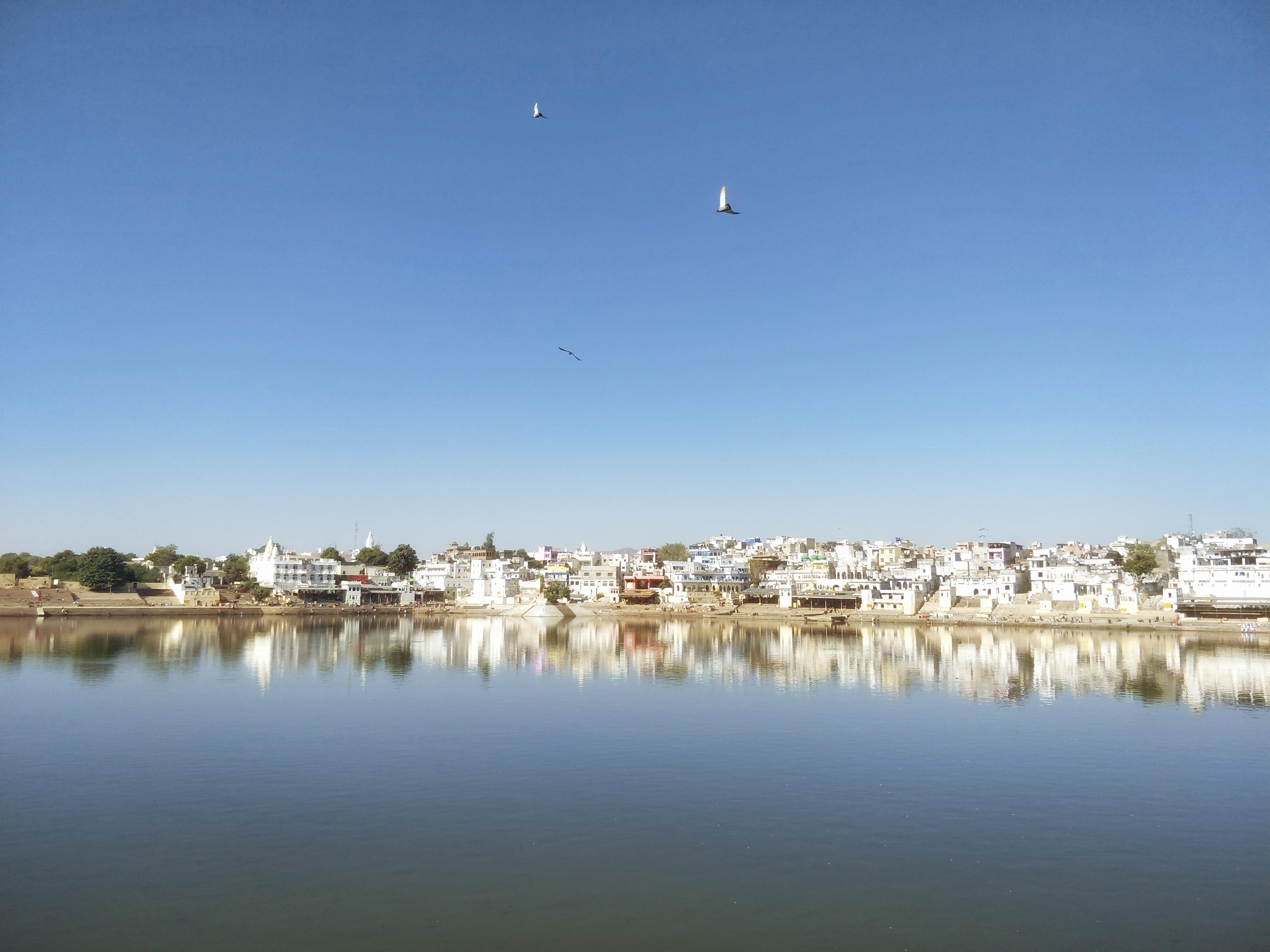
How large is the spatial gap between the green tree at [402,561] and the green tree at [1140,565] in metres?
59.8

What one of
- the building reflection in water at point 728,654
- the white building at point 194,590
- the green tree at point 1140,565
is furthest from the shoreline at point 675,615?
the green tree at point 1140,565

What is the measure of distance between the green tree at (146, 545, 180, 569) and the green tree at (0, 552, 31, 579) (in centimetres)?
1421

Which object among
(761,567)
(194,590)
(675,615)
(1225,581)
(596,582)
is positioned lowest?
(675,615)

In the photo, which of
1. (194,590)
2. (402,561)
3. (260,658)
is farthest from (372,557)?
(260,658)

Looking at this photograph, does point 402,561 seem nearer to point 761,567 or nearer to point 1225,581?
point 761,567

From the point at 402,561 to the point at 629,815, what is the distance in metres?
67.4

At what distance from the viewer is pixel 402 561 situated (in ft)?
244

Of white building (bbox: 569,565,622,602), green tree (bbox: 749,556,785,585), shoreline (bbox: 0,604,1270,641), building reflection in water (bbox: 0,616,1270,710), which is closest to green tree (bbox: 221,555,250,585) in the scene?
shoreline (bbox: 0,604,1270,641)

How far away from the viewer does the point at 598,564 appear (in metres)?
80.4

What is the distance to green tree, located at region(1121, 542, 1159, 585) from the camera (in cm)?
5559

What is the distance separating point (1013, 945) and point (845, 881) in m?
1.78

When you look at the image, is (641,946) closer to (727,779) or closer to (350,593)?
(727,779)

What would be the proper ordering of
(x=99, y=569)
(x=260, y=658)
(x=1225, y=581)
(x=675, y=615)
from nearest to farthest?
(x=260, y=658) → (x=1225, y=581) → (x=99, y=569) → (x=675, y=615)

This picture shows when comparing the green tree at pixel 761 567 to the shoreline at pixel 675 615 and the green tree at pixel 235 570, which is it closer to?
the shoreline at pixel 675 615
